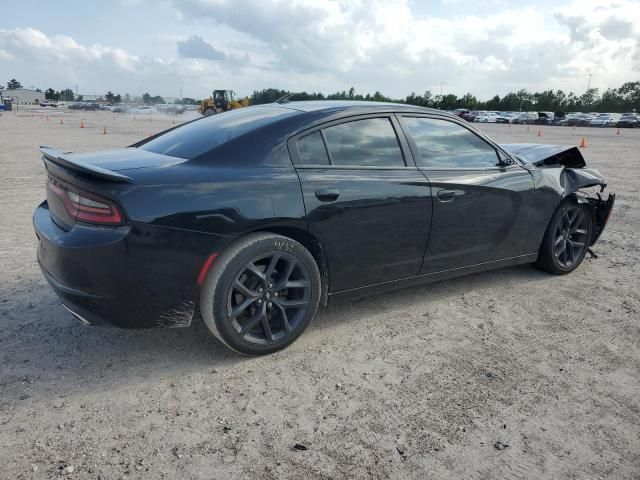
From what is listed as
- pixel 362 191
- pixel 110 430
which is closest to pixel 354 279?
pixel 362 191

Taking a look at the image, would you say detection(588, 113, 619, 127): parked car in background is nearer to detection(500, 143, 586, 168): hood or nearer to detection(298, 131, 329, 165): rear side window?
detection(500, 143, 586, 168): hood

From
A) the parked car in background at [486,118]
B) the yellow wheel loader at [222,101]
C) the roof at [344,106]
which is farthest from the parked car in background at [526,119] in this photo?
the roof at [344,106]

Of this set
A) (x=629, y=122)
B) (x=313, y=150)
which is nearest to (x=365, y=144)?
(x=313, y=150)

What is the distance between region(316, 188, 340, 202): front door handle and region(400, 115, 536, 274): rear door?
0.80m

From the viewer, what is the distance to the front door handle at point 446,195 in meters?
3.65

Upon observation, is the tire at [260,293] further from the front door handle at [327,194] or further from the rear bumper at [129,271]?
the front door handle at [327,194]

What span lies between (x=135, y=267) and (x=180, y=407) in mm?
761

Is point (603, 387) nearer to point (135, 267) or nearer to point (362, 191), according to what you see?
point (362, 191)

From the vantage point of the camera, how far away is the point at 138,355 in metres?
3.12

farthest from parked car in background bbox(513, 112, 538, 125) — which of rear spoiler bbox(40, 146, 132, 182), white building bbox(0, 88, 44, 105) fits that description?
white building bbox(0, 88, 44, 105)

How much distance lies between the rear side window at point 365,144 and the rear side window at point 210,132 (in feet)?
1.18

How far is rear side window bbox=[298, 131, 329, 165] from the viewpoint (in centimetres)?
319

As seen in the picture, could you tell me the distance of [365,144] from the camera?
11.4ft

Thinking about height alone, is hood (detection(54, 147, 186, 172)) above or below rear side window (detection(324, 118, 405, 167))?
below
